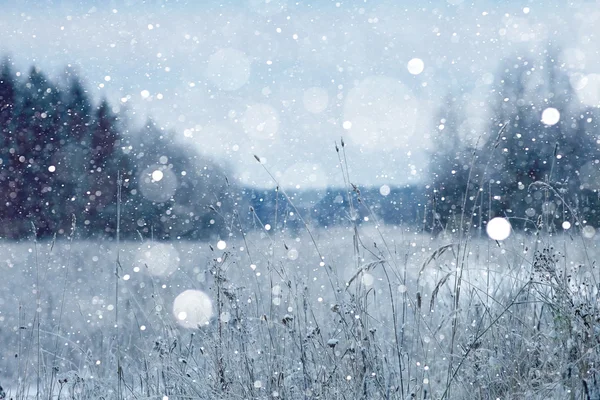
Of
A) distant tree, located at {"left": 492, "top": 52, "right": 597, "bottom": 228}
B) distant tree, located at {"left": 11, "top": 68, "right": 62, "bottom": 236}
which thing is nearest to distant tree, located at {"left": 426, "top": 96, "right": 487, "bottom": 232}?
distant tree, located at {"left": 492, "top": 52, "right": 597, "bottom": 228}

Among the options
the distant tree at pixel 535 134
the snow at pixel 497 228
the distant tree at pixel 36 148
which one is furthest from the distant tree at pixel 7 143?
the snow at pixel 497 228

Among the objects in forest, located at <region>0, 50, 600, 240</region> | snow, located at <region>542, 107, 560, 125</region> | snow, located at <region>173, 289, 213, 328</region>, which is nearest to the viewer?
snow, located at <region>173, 289, 213, 328</region>

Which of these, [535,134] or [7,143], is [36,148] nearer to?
[7,143]

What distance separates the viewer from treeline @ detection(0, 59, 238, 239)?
24.0 metres

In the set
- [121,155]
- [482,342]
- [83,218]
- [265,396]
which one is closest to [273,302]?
[265,396]

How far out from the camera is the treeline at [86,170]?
→ 2398cm

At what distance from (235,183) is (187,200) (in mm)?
2045

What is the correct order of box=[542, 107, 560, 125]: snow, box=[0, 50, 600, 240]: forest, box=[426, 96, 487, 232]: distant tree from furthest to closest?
box=[542, 107, 560, 125]: snow
box=[0, 50, 600, 240]: forest
box=[426, 96, 487, 232]: distant tree

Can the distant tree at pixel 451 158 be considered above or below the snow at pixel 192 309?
above

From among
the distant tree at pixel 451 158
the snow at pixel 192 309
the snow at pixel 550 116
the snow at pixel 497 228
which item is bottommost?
the snow at pixel 192 309

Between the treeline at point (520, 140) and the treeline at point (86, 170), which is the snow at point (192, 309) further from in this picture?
the treeline at point (86, 170)

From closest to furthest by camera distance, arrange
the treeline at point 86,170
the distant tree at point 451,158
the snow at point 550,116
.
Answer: the distant tree at point 451,158
the snow at point 550,116
the treeline at point 86,170

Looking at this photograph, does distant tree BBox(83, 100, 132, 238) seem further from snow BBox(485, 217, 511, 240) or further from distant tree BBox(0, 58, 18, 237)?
snow BBox(485, 217, 511, 240)

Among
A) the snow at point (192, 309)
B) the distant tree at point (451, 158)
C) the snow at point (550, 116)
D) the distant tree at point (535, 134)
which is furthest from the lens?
the snow at point (550, 116)
